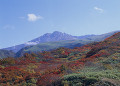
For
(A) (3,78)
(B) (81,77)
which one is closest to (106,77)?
(B) (81,77)

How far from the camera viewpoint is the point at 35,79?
598 inches

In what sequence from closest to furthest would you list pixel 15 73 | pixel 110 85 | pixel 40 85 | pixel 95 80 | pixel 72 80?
pixel 110 85 < pixel 95 80 < pixel 72 80 < pixel 40 85 < pixel 15 73

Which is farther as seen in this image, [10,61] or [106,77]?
[10,61]

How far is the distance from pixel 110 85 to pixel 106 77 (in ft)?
5.01

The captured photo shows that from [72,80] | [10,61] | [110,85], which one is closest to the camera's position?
[110,85]

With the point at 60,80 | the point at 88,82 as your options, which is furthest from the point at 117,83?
the point at 60,80

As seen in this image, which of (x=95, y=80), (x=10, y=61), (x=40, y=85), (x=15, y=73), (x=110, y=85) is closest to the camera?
(x=110, y=85)

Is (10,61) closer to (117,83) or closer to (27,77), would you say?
(27,77)

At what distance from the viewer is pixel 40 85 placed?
13.3m

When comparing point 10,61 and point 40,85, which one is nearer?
point 40,85

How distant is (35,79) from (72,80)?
4.47 m

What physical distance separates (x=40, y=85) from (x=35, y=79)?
6.67 ft

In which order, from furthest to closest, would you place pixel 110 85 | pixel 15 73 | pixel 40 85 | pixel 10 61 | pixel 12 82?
1. pixel 10 61
2. pixel 15 73
3. pixel 12 82
4. pixel 40 85
5. pixel 110 85

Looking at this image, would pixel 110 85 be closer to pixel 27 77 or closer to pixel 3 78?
pixel 27 77
